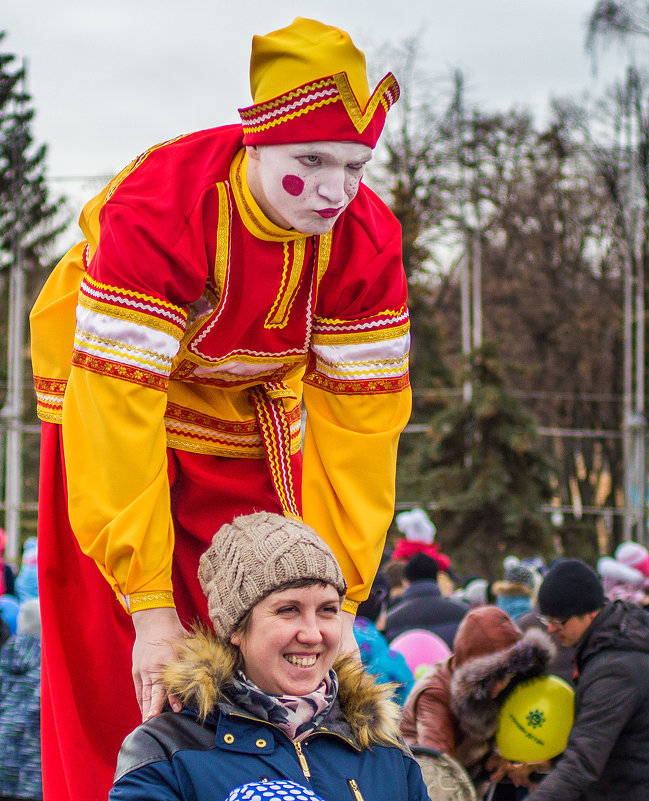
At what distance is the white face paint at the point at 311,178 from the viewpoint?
7.62 ft

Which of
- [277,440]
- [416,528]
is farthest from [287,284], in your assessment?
[416,528]

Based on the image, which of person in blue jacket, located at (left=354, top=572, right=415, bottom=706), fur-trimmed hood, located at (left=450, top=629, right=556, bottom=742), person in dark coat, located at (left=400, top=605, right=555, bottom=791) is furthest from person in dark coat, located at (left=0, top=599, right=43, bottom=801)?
fur-trimmed hood, located at (left=450, top=629, right=556, bottom=742)

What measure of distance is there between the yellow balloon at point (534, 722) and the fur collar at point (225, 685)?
2.08 m

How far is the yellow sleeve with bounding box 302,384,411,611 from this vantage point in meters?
2.60

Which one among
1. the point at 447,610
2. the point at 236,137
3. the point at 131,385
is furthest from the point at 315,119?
the point at 447,610

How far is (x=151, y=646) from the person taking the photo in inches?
88.2

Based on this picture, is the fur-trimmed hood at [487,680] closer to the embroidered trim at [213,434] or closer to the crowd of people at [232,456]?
the crowd of people at [232,456]

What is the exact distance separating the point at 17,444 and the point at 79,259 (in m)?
12.5

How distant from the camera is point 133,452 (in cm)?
226

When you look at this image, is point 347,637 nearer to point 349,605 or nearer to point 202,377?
point 349,605

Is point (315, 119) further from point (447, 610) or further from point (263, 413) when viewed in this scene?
point (447, 610)

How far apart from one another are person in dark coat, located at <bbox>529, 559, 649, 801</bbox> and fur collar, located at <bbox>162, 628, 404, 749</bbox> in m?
2.02

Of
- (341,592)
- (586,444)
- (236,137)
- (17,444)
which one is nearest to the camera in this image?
(341,592)

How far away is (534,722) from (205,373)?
2.29 meters
